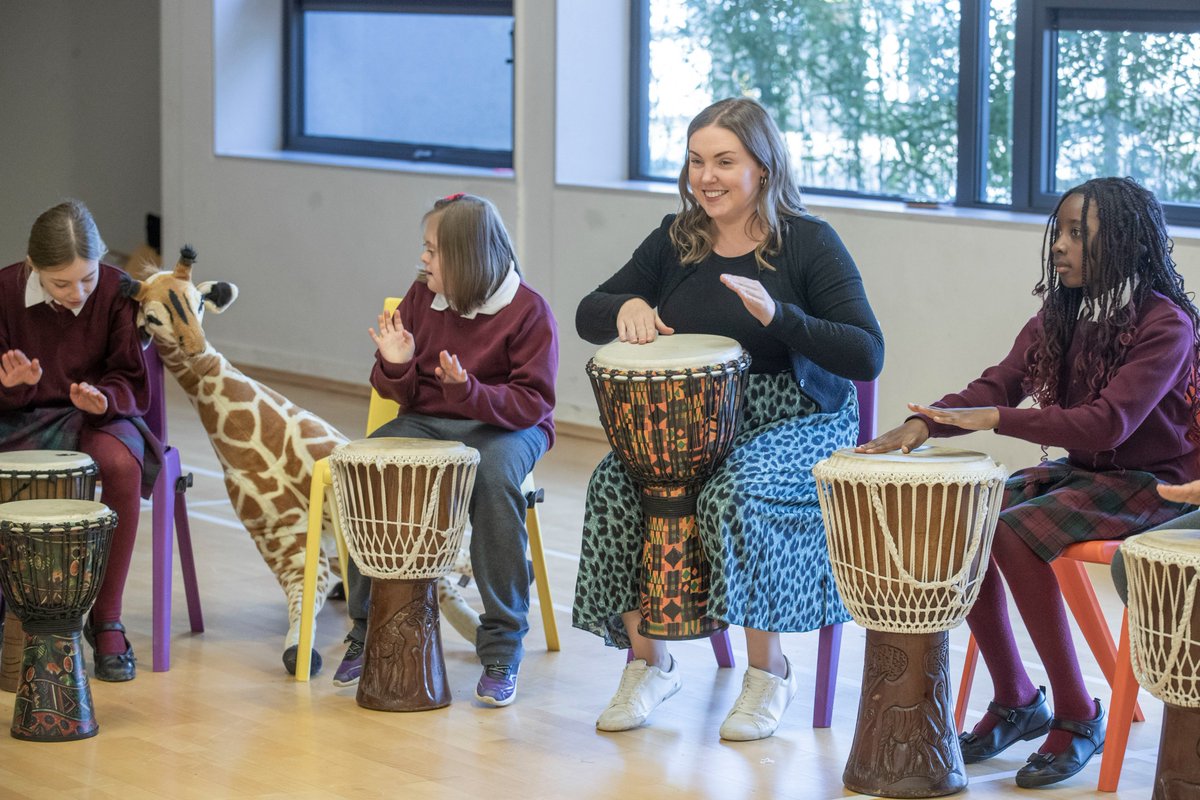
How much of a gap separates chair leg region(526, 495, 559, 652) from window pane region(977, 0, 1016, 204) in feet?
8.72

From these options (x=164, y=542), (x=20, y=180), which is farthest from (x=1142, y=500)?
(x=20, y=180)

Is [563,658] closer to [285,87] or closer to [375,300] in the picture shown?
[375,300]

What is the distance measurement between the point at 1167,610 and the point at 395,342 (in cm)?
166

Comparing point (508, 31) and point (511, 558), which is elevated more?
point (508, 31)

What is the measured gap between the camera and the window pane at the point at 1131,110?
5.38 metres

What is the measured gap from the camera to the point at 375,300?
7508 mm

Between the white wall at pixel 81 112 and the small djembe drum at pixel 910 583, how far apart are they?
717 cm

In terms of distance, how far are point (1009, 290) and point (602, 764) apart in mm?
2736

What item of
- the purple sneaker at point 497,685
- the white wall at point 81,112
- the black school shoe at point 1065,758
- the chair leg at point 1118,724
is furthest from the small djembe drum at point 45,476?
the white wall at point 81,112

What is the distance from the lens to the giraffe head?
3.92 meters

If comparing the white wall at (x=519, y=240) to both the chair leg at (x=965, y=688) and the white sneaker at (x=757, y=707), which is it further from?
the white sneaker at (x=757, y=707)

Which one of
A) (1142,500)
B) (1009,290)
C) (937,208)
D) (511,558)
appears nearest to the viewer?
(1142,500)

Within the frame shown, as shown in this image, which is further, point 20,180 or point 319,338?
point 20,180

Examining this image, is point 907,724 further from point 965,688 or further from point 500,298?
point 500,298
